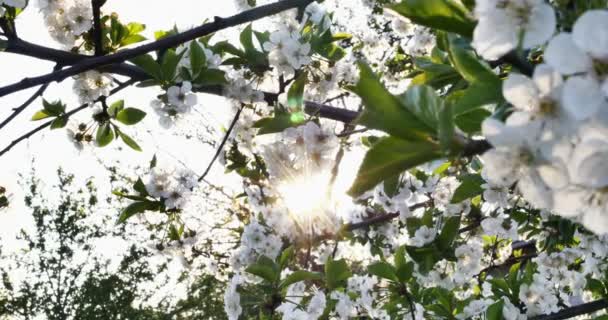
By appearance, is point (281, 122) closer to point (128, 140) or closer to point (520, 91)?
point (128, 140)

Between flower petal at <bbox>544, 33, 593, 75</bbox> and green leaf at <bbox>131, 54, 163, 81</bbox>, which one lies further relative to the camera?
green leaf at <bbox>131, 54, 163, 81</bbox>

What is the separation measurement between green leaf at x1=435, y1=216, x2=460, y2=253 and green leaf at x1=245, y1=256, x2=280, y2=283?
2.26 ft

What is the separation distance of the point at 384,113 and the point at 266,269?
5.26 ft

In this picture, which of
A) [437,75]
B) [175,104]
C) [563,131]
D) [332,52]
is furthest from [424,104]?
[332,52]

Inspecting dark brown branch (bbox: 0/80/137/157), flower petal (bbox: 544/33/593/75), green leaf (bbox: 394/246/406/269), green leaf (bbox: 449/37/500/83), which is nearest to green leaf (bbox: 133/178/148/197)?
dark brown branch (bbox: 0/80/137/157)

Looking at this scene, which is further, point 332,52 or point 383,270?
point 383,270

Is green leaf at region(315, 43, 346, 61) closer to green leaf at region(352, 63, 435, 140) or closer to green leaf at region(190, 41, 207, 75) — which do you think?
green leaf at region(190, 41, 207, 75)

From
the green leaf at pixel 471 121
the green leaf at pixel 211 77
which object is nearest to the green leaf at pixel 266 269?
the green leaf at pixel 211 77

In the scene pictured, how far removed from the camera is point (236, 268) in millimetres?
3088

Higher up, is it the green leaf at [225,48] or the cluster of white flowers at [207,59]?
the green leaf at [225,48]

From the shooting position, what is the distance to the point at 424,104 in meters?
0.69

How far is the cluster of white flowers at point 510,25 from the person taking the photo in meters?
0.66

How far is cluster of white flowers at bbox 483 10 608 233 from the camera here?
21.9 inches

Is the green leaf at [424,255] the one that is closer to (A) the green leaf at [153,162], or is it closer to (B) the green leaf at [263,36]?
(B) the green leaf at [263,36]
